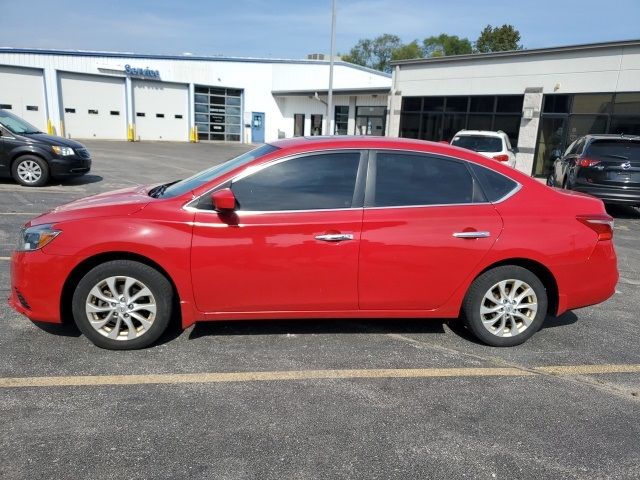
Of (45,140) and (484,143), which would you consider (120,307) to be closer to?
(45,140)

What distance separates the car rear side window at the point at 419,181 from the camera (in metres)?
3.86

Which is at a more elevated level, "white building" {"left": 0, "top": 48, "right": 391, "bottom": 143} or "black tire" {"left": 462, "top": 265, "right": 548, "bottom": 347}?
"white building" {"left": 0, "top": 48, "right": 391, "bottom": 143}

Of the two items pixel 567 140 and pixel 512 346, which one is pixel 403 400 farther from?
pixel 567 140

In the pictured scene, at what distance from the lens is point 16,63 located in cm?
2770

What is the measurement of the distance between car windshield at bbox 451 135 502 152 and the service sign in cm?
2441

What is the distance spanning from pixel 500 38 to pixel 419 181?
62738 mm

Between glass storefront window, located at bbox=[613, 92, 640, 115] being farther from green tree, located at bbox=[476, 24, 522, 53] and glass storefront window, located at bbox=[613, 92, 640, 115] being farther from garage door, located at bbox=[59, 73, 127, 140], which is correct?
green tree, located at bbox=[476, 24, 522, 53]

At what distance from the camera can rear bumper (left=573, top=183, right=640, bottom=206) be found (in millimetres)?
9781

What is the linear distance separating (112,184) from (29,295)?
32.4ft

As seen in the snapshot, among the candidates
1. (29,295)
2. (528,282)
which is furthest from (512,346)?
(29,295)

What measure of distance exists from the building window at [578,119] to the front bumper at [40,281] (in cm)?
1716

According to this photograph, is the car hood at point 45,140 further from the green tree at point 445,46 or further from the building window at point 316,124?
the green tree at point 445,46

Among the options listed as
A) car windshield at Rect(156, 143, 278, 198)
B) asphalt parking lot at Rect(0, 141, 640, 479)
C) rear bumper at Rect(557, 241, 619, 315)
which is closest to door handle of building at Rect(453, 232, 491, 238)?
rear bumper at Rect(557, 241, 619, 315)

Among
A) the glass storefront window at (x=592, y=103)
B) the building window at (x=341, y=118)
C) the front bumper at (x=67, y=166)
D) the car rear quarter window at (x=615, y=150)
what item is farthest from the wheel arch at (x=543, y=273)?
the building window at (x=341, y=118)
